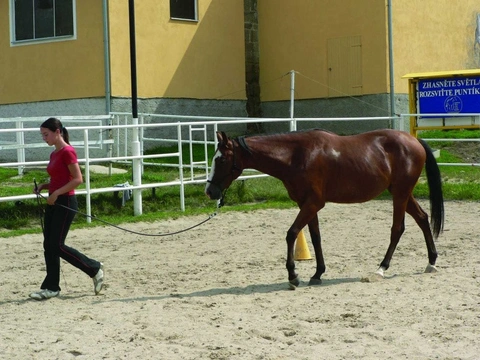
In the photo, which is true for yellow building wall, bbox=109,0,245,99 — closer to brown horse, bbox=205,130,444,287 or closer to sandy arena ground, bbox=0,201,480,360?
sandy arena ground, bbox=0,201,480,360

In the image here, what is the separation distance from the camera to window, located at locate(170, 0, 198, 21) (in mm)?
22062

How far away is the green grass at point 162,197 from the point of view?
13469mm

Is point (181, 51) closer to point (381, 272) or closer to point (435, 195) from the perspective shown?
point (435, 195)

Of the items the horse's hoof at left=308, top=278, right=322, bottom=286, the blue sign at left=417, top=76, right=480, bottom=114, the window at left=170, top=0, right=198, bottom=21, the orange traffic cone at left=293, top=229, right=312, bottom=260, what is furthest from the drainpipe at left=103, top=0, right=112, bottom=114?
the horse's hoof at left=308, top=278, right=322, bottom=286

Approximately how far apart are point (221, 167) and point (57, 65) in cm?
1326

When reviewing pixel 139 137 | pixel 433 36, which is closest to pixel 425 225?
pixel 139 137

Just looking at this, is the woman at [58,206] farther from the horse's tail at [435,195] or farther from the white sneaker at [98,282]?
the horse's tail at [435,195]

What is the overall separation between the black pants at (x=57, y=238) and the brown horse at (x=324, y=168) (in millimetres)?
1308

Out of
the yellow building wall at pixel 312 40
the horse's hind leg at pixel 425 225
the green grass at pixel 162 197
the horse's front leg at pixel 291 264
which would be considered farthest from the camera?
the yellow building wall at pixel 312 40

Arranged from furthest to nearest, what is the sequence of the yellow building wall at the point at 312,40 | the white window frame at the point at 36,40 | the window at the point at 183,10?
1. the yellow building wall at the point at 312,40
2. the window at the point at 183,10
3. the white window frame at the point at 36,40

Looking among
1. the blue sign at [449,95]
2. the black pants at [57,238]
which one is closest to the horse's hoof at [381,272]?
the black pants at [57,238]

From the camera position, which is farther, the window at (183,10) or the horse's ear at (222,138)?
the window at (183,10)

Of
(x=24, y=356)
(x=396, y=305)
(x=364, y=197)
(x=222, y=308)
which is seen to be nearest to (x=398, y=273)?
(x=364, y=197)

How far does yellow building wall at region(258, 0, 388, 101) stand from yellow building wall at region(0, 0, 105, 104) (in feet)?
16.4
